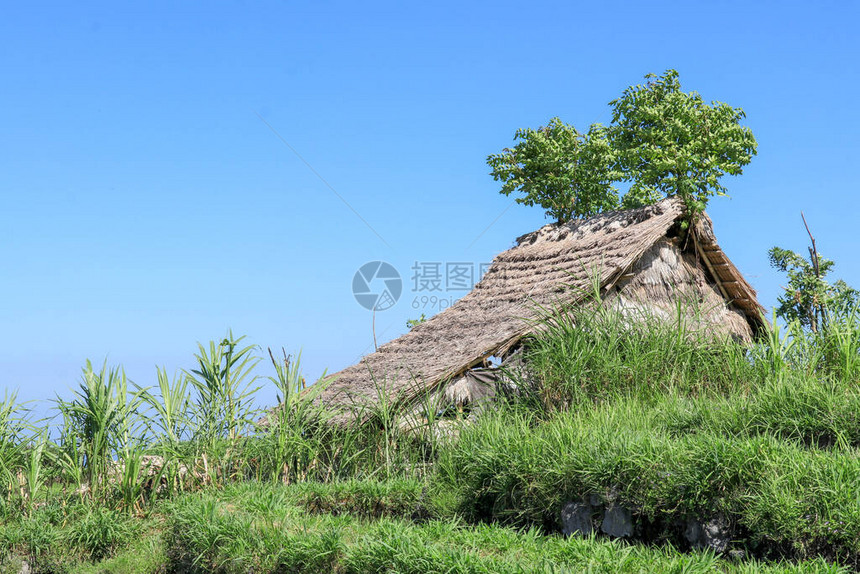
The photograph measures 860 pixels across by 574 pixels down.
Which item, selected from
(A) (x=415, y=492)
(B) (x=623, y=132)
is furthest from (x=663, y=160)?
(A) (x=415, y=492)

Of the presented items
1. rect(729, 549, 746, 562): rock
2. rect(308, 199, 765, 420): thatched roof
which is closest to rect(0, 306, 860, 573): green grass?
rect(729, 549, 746, 562): rock

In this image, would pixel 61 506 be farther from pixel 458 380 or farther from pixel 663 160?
pixel 663 160

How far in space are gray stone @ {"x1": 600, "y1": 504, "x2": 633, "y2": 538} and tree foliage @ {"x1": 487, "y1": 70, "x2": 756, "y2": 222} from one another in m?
7.65

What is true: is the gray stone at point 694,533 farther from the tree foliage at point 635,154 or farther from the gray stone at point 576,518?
the tree foliage at point 635,154

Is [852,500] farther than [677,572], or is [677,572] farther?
[852,500]

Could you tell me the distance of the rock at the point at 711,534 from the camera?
468cm

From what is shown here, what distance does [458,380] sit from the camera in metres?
8.23

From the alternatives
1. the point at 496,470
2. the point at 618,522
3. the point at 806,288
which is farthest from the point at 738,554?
the point at 806,288

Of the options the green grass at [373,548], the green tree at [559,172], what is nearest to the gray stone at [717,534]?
the green grass at [373,548]

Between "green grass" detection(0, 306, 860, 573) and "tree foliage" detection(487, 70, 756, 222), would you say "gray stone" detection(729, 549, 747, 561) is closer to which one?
"green grass" detection(0, 306, 860, 573)

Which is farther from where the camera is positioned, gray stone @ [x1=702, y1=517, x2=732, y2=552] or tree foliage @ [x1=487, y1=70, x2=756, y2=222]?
tree foliage @ [x1=487, y1=70, x2=756, y2=222]

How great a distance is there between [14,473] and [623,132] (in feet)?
37.1

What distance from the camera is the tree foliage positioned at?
12875mm

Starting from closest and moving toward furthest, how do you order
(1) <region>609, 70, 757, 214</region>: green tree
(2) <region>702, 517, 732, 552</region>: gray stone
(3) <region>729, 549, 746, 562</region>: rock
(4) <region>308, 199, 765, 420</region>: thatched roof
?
1. (3) <region>729, 549, 746, 562</region>: rock
2. (2) <region>702, 517, 732, 552</region>: gray stone
3. (4) <region>308, 199, 765, 420</region>: thatched roof
4. (1) <region>609, 70, 757, 214</region>: green tree
